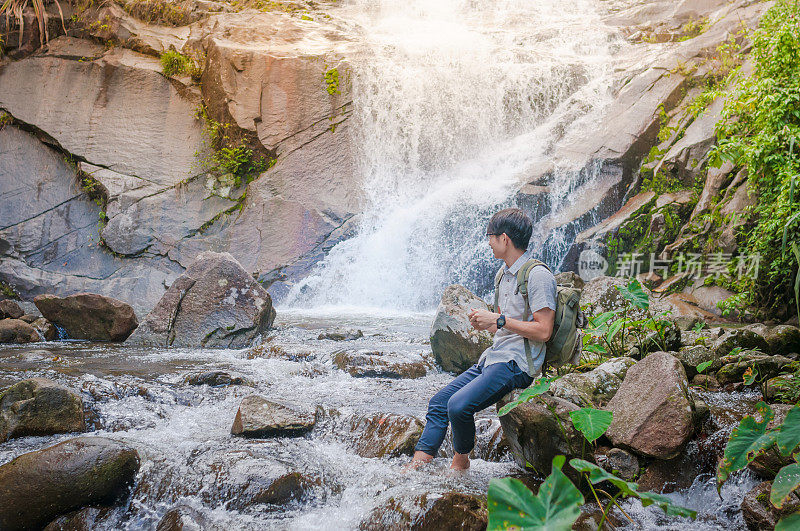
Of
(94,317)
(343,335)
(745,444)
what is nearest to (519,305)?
(745,444)

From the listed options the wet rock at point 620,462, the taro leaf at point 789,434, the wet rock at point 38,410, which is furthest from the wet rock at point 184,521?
the taro leaf at point 789,434

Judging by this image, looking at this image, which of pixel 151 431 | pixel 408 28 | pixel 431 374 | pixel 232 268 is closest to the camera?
pixel 151 431

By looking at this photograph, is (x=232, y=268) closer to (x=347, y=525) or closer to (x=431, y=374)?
(x=431, y=374)

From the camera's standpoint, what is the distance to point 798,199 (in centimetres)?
589

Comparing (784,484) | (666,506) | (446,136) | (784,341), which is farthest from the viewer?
(446,136)

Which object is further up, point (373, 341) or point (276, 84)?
point (276, 84)

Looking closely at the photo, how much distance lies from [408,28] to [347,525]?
56.1ft

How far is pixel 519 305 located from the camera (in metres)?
3.12

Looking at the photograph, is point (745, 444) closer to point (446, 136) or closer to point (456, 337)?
point (456, 337)

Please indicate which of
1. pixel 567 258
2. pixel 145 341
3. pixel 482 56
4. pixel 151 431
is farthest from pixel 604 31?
pixel 151 431

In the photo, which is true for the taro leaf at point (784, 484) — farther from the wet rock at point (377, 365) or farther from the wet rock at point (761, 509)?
the wet rock at point (377, 365)

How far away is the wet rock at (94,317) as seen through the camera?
7.32m

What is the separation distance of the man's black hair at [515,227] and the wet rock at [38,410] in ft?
11.0

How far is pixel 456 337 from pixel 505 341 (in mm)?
2580
